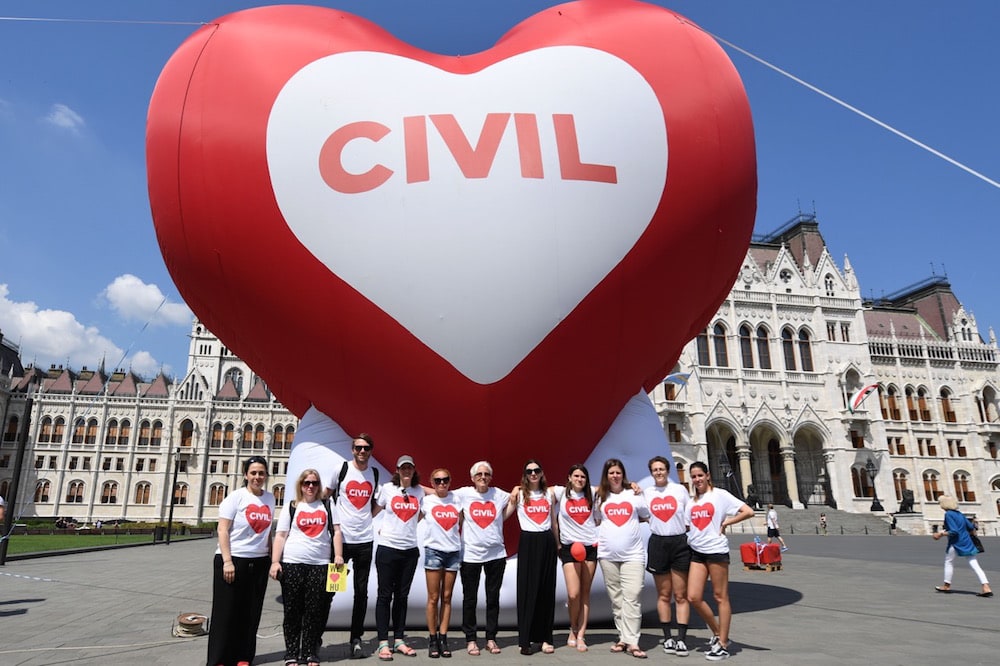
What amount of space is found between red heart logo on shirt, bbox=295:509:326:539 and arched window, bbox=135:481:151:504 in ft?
192

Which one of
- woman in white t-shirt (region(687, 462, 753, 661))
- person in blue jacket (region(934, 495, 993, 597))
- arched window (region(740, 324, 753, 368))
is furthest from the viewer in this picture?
arched window (region(740, 324, 753, 368))

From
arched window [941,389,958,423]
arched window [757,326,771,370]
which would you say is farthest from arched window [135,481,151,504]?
arched window [941,389,958,423]

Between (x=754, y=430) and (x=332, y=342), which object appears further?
(x=754, y=430)

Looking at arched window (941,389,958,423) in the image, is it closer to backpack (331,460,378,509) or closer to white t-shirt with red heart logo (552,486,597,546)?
white t-shirt with red heart logo (552,486,597,546)

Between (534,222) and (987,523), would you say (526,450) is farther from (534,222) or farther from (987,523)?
(987,523)

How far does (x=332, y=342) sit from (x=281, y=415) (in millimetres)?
56308

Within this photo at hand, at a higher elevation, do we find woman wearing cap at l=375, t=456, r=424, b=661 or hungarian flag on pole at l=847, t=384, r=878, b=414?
hungarian flag on pole at l=847, t=384, r=878, b=414

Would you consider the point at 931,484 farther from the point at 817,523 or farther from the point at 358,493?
the point at 358,493

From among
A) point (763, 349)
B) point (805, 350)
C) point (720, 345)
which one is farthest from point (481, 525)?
point (805, 350)

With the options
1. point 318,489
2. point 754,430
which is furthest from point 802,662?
point 754,430

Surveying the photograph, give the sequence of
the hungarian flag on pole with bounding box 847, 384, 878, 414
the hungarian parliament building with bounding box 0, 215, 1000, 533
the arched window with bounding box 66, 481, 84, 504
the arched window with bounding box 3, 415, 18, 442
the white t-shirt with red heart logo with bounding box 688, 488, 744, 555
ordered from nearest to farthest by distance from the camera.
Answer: the white t-shirt with red heart logo with bounding box 688, 488, 744, 555 < the hungarian flag on pole with bounding box 847, 384, 878, 414 < the hungarian parliament building with bounding box 0, 215, 1000, 533 < the arched window with bounding box 66, 481, 84, 504 < the arched window with bounding box 3, 415, 18, 442

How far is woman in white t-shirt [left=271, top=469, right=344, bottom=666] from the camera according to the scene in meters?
5.05

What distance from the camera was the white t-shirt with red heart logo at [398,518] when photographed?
18.6 ft

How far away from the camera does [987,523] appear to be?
144 ft
